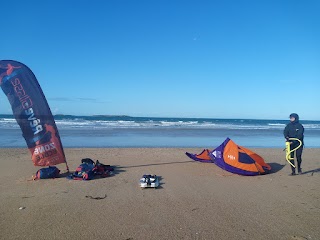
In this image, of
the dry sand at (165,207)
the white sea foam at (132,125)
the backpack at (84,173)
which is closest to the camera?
the dry sand at (165,207)

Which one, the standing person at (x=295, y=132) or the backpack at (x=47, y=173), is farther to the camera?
the standing person at (x=295, y=132)

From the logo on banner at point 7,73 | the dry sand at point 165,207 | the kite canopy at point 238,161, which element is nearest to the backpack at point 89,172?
the dry sand at point 165,207

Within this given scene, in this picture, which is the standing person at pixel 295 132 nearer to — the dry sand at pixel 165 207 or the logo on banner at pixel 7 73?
the dry sand at pixel 165 207

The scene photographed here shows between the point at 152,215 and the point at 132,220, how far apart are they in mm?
374

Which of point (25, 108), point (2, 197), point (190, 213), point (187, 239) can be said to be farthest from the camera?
point (25, 108)

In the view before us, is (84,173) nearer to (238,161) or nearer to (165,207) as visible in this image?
(165,207)

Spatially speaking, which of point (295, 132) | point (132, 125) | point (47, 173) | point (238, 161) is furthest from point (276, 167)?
point (132, 125)

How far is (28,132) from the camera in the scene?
6.79m

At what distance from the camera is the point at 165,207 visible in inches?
191

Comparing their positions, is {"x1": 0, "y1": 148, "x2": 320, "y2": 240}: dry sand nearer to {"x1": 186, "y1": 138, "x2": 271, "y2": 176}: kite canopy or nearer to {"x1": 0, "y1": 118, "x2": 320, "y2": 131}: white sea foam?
{"x1": 186, "y1": 138, "x2": 271, "y2": 176}: kite canopy

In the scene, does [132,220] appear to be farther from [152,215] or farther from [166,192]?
[166,192]

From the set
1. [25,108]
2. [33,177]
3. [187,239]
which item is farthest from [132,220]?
[25,108]

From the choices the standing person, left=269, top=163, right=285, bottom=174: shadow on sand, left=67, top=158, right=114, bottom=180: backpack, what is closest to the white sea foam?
left=67, top=158, right=114, bottom=180: backpack

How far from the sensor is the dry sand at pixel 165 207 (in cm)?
388
